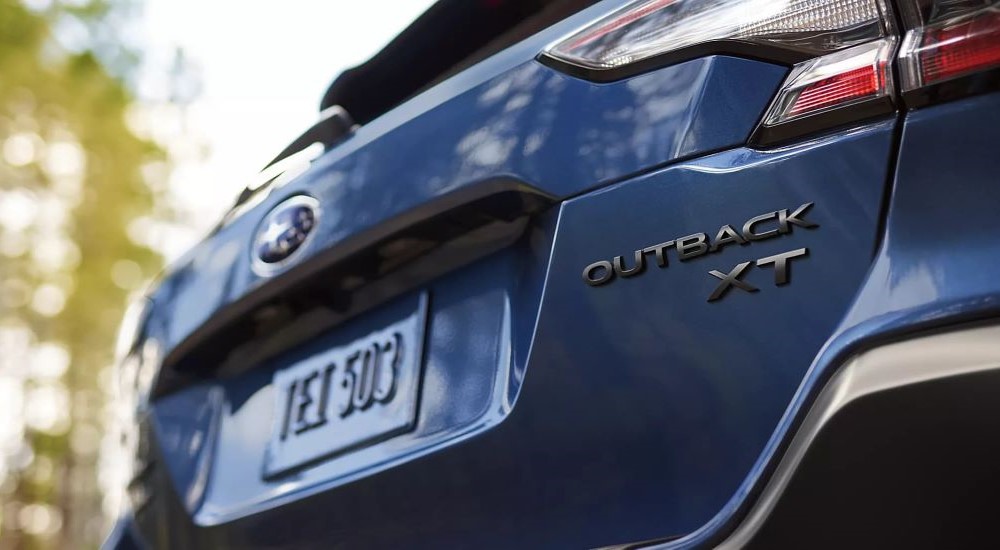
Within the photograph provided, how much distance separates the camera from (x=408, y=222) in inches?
59.6

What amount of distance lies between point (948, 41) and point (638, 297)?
0.42 m

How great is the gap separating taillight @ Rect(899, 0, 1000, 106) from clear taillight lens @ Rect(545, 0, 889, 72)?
4cm

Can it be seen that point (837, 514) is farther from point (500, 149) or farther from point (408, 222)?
point (408, 222)

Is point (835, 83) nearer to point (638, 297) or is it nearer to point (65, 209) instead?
point (638, 297)

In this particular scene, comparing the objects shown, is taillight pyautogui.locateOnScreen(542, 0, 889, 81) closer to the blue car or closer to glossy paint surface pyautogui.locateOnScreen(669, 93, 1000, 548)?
the blue car

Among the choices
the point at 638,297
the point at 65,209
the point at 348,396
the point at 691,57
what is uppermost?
the point at 65,209

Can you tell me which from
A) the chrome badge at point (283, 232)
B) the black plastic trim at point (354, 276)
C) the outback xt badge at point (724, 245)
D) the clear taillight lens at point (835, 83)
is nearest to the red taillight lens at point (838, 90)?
the clear taillight lens at point (835, 83)

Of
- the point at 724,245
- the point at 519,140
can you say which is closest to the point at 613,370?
the point at 724,245

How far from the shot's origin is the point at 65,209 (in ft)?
47.8

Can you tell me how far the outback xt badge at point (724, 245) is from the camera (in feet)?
3.51

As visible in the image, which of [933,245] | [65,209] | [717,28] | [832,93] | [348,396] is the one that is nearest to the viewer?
[933,245]

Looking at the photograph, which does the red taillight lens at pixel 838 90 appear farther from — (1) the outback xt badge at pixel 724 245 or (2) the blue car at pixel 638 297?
(1) the outback xt badge at pixel 724 245

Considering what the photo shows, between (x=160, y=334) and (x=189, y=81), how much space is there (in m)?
14.7

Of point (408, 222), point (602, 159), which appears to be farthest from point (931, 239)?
point (408, 222)
